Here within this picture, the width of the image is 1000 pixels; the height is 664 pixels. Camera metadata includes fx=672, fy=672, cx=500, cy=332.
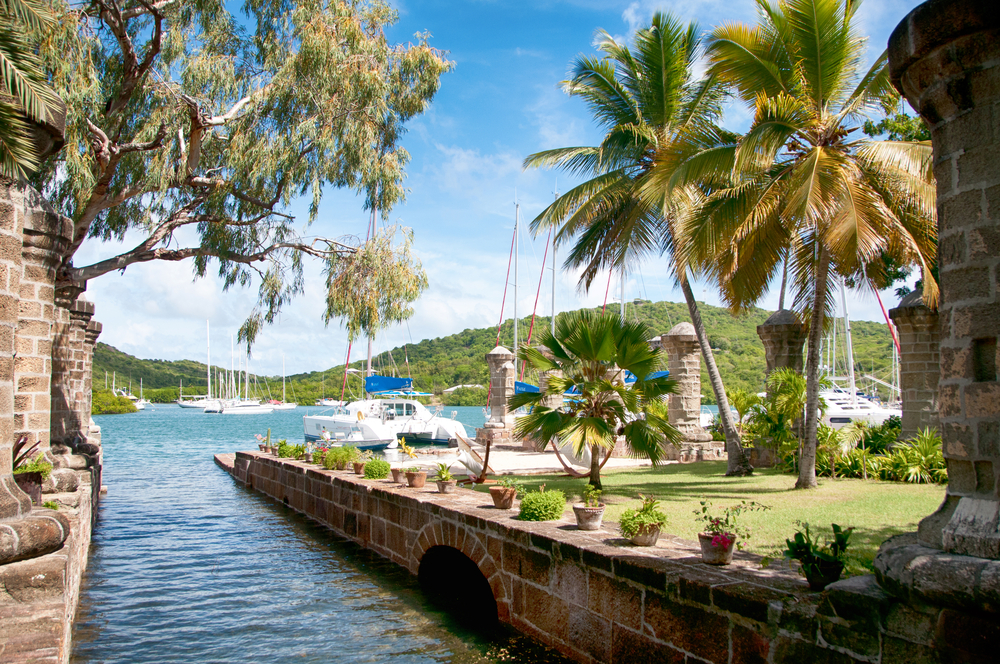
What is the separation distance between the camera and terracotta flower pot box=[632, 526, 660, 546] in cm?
661

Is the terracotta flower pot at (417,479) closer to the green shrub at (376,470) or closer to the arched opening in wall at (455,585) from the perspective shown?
the arched opening in wall at (455,585)

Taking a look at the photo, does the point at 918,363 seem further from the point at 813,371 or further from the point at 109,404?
the point at 109,404

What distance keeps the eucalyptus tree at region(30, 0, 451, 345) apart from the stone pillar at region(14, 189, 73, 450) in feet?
17.1

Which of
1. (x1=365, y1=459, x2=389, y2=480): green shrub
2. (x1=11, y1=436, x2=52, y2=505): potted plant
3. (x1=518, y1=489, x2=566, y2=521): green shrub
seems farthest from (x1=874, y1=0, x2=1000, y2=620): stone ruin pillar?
(x1=365, y1=459, x2=389, y2=480): green shrub

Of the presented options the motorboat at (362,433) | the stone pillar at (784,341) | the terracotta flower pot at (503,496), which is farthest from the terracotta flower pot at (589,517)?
the motorboat at (362,433)

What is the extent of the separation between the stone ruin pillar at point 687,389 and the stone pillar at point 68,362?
12836mm

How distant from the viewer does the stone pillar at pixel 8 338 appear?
3553mm

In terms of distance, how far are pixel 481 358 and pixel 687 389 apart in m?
41.4

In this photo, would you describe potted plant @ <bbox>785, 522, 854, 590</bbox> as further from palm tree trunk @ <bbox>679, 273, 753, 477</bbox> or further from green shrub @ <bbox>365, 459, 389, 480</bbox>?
green shrub @ <bbox>365, 459, 389, 480</bbox>

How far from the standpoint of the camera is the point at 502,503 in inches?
360

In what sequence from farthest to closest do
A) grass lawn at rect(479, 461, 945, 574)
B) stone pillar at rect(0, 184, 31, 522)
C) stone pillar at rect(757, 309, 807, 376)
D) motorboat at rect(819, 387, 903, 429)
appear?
motorboat at rect(819, 387, 903, 429) → stone pillar at rect(757, 309, 807, 376) → grass lawn at rect(479, 461, 945, 574) → stone pillar at rect(0, 184, 31, 522)

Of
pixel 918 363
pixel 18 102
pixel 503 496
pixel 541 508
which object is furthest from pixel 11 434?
pixel 918 363

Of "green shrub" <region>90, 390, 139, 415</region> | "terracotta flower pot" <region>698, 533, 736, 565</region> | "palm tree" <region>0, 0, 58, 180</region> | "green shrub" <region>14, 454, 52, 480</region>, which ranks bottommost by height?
"green shrub" <region>90, 390, 139, 415</region>

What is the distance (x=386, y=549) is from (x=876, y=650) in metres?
8.68
